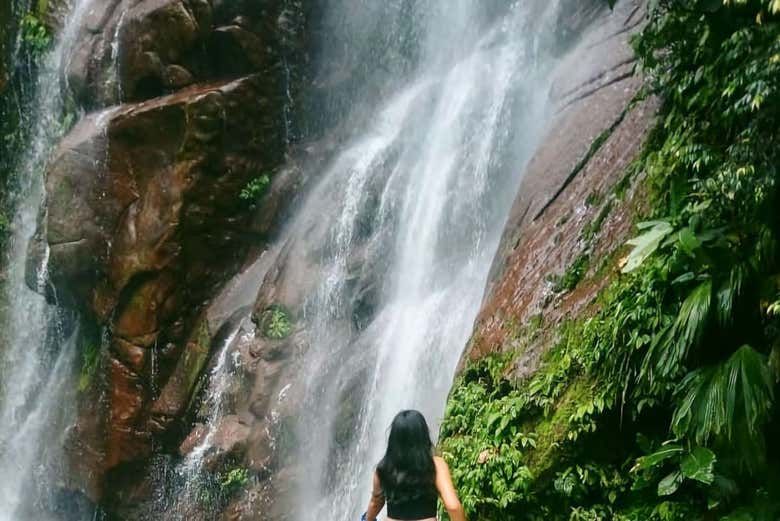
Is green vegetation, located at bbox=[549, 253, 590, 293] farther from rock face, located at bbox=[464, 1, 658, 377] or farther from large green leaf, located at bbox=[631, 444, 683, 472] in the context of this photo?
large green leaf, located at bbox=[631, 444, 683, 472]

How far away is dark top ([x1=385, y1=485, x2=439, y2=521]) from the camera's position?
3.89 meters

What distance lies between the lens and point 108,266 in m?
12.1

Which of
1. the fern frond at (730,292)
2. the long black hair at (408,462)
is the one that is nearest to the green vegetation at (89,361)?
the long black hair at (408,462)

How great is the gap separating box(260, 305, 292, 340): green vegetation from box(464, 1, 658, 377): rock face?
14.1ft

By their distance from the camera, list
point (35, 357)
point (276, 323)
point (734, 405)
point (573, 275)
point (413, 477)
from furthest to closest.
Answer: point (35, 357) → point (276, 323) → point (573, 275) → point (413, 477) → point (734, 405)

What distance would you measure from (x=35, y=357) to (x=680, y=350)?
1324cm

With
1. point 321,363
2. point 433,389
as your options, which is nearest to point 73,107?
point 321,363

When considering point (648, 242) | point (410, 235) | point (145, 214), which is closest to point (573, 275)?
point (648, 242)

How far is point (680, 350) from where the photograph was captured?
13.6 feet

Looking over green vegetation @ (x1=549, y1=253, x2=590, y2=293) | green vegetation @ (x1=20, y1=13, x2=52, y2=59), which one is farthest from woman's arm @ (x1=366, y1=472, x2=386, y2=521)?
green vegetation @ (x1=20, y1=13, x2=52, y2=59)

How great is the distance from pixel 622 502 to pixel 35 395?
12.4 meters

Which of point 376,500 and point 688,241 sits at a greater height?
point 688,241

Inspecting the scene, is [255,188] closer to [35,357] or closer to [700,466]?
[35,357]

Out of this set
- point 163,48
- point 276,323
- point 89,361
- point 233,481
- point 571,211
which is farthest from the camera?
point 89,361
